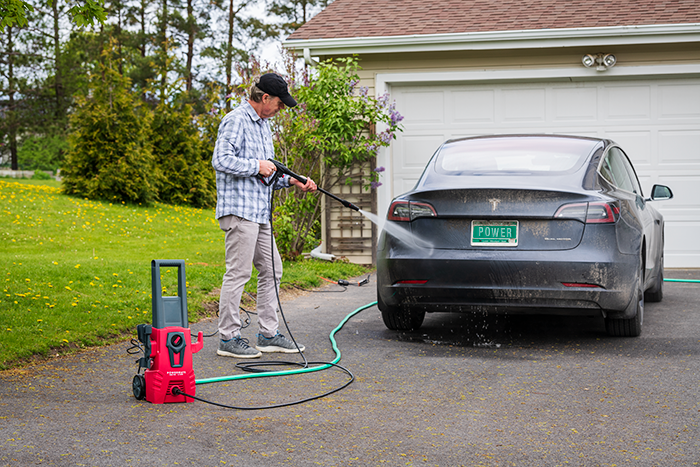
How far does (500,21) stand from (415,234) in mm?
6383

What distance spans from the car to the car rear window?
15mm

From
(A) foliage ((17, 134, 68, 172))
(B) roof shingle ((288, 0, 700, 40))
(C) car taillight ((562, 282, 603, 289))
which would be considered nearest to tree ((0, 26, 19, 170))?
(A) foliage ((17, 134, 68, 172))

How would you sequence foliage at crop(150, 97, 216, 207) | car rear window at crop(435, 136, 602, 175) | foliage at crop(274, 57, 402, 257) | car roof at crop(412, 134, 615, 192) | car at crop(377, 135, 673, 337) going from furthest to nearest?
foliage at crop(150, 97, 216, 207), foliage at crop(274, 57, 402, 257), car rear window at crop(435, 136, 602, 175), car roof at crop(412, 134, 615, 192), car at crop(377, 135, 673, 337)

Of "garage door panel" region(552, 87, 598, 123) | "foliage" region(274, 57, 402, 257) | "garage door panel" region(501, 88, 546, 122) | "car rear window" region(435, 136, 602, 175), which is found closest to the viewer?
"car rear window" region(435, 136, 602, 175)

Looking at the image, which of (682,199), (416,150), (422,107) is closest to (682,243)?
(682,199)

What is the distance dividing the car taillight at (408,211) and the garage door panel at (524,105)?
5594mm

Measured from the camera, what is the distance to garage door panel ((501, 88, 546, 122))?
1017cm

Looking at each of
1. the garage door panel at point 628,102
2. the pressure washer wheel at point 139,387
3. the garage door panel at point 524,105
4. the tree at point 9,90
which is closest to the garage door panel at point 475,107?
the garage door panel at point 524,105

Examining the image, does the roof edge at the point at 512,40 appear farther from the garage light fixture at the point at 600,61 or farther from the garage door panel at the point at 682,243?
the garage door panel at the point at 682,243

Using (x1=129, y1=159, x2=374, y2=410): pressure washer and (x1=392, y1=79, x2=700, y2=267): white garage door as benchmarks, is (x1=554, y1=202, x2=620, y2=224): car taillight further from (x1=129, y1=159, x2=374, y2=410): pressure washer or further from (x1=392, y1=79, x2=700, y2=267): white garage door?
(x1=392, y1=79, x2=700, y2=267): white garage door

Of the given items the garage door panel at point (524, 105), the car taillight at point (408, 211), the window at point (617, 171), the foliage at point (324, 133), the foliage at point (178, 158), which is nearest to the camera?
the car taillight at point (408, 211)

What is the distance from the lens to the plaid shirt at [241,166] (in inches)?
180

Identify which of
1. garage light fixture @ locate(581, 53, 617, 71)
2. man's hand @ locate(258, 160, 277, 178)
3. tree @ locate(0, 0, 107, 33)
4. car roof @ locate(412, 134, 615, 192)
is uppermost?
garage light fixture @ locate(581, 53, 617, 71)

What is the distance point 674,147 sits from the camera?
32.4 feet
